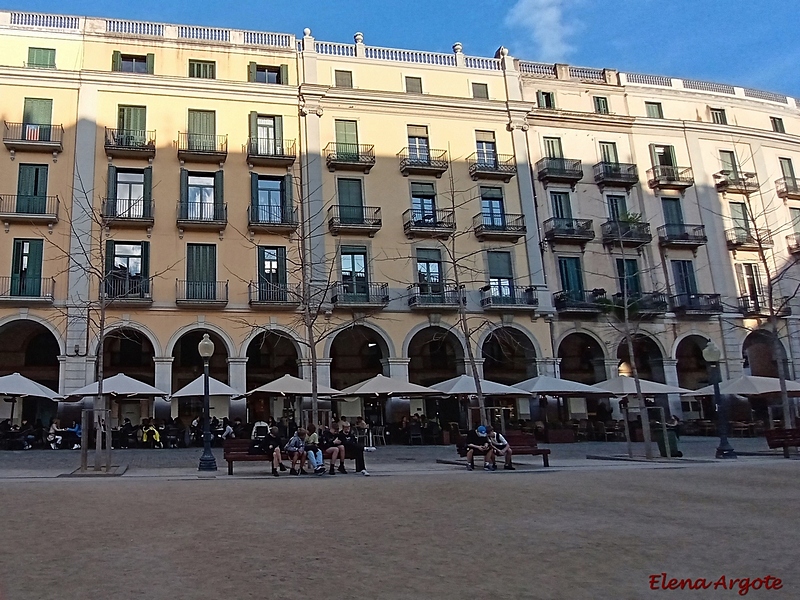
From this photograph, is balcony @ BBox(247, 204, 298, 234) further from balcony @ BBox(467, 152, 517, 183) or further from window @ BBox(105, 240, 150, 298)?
balcony @ BBox(467, 152, 517, 183)

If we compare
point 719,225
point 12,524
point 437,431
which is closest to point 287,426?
point 437,431

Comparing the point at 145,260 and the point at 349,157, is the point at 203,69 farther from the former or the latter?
the point at 145,260

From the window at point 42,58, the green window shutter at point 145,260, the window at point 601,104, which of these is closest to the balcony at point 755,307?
the window at point 601,104

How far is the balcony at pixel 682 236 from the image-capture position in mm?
34562

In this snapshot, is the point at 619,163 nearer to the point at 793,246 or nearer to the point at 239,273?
the point at 793,246

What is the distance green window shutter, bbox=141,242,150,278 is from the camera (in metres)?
28.5

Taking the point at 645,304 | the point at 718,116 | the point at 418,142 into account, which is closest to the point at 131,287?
the point at 418,142

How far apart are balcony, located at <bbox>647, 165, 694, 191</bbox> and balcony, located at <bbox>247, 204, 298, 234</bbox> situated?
756 inches

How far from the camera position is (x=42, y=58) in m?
29.5

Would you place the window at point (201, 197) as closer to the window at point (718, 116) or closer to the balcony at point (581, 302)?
the balcony at point (581, 302)

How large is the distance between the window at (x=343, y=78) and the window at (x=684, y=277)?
19.1 meters

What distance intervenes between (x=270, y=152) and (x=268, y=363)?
986 cm

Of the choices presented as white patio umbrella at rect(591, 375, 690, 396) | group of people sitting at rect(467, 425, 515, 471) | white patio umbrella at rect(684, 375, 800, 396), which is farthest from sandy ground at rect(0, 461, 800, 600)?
white patio umbrella at rect(684, 375, 800, 396)

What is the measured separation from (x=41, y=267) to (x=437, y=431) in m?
17.6
